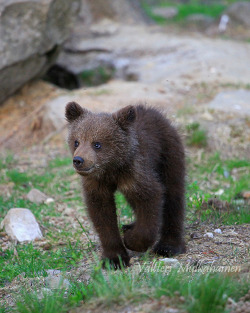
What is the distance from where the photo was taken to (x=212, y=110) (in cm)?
968

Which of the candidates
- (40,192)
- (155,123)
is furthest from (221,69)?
(155,123)

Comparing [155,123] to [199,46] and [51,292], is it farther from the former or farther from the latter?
[199,46]

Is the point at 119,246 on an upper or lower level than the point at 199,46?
upper

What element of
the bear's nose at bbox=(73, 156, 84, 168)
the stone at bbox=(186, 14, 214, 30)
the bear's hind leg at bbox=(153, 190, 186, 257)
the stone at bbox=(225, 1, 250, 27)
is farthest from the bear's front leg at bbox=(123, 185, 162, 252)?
the stone at bbox=(225, 1, 250, 27)

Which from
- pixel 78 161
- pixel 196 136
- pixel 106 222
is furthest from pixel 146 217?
pixel 196 136

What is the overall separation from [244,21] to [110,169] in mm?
14535

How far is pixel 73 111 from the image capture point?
5.00 metres

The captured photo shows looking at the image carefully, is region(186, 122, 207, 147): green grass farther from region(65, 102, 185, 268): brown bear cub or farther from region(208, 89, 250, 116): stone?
region(65, 102, 185, 268): brown bear cub

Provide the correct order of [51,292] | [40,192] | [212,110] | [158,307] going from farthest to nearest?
[212,110] < [40,192] < [51,292] < [158,307]

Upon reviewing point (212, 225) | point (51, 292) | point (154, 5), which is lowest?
point (154, 5)

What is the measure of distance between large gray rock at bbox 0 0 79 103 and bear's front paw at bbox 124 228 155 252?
19.6ft

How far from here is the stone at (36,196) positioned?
738 centimetres

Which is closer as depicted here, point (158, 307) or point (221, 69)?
point (158, 307)

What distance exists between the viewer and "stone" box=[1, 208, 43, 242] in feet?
20.4
